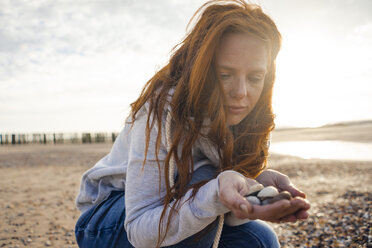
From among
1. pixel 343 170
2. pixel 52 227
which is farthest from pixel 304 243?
pixel 343 170

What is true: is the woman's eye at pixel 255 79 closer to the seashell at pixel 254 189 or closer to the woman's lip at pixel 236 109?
the woman's lip at pixel 236 109

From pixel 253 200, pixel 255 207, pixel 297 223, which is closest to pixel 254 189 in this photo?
pixel 253 200

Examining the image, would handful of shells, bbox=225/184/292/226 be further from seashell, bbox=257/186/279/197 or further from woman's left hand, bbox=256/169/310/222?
woman's left hand, bbox=256/169/310/222

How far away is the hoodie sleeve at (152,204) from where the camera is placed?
1.55 meters

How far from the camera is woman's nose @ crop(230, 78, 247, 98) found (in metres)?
1.82

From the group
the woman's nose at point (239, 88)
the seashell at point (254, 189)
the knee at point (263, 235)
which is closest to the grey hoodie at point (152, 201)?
the seashell at point (254, 189)

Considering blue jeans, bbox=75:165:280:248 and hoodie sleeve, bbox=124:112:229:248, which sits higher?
hoodie sleeve, bbox=124:112:229:248

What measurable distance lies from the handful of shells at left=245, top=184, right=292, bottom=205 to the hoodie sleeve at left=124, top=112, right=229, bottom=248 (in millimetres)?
175

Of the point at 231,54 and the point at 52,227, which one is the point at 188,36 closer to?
the point at 231,54

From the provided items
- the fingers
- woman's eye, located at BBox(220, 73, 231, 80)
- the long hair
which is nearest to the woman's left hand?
the fingers

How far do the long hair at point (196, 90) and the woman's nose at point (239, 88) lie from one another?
0.10 metres

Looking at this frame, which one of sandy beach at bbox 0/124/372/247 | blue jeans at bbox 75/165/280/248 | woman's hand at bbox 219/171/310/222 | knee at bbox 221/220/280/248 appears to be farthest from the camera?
sandy beach at bbox 0/124/372/247

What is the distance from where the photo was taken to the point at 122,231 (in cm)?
188

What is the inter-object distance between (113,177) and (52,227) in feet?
9.74
